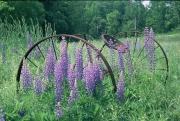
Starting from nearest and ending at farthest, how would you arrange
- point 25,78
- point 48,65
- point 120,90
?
point 120,90
point 25,78
point 48,65

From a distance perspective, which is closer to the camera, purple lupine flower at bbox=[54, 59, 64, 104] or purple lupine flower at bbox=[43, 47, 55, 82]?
purple lupine flower at bbox=[54, 59, 64, 104]

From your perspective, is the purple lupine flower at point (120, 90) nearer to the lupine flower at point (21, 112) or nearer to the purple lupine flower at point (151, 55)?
the lupine flower at point (21, 112)

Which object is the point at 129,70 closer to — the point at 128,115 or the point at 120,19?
the point at 128,115

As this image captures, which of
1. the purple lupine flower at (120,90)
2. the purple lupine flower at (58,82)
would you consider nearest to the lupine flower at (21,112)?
the purple lupine flower at (58,82)

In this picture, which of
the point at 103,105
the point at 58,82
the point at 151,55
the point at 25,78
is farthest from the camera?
the point at 151,55

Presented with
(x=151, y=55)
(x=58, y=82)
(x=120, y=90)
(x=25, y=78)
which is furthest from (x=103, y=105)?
(x=151, y=55)

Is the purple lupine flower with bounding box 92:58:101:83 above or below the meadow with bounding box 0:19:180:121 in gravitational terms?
above

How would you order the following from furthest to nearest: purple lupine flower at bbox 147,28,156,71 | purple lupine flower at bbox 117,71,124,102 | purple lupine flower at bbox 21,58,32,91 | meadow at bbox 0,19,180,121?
1. purple lupine flower at bbox 147,28,156,71
2. purple lupine flower at bbox 21,58,32,91
3. purple lupine flower at bbox 117,71,124,102
4. meadow at bbox 0,19,180,121

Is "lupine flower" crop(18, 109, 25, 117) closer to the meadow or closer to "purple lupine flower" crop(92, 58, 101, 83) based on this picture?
the meadow

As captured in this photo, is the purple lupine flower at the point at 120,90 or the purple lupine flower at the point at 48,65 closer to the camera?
the purple lupine flower at the point at 120,90

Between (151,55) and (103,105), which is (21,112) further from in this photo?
(151,55)

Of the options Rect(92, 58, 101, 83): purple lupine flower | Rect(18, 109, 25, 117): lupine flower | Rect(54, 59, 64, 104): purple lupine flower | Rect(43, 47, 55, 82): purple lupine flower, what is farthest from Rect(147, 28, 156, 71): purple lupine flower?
Rect(18, 109, 25, 117): lupine flower

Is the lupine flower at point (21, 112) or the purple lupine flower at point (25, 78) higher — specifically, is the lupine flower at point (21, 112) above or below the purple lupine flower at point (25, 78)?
below

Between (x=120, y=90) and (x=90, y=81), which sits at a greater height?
(x=90, y=81)
